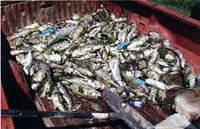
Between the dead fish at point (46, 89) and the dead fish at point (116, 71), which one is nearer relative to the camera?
the dead fish at point (46, 89)

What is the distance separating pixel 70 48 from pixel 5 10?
230cm

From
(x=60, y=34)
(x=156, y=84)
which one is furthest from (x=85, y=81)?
(x=60, y=34)

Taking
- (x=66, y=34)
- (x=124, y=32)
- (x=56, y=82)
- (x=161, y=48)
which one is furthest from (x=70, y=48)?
(x=161, y=48)

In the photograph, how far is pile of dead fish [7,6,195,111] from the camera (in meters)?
4.64

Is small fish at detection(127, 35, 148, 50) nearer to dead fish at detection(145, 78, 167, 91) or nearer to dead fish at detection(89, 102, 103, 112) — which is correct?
dead fish at detection(145, 78, 167, 91)

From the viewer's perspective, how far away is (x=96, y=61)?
17.6 feet

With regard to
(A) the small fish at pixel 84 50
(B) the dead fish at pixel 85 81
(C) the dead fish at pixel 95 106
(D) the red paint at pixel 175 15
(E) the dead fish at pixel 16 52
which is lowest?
(C) the dead fish at pixel 95 106

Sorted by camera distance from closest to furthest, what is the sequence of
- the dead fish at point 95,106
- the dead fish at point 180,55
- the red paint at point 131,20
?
1. the dead fish at point 95,106
2. the red paint at point 131,20
3. the dead fish at point 180,55

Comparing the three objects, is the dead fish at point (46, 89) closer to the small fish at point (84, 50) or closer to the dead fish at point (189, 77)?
the small fish at point (84, 50)

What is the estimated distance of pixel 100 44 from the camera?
19.7 ft

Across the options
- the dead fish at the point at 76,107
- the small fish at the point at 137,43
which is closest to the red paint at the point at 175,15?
the small fish at the point at 137,43

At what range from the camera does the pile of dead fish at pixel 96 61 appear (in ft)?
15.2

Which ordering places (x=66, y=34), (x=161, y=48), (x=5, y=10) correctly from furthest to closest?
(x=66, y=34)
(x=5, y=10)
(x=161, y=48)

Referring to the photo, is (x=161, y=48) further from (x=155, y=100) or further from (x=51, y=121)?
(x=51, y=121)
